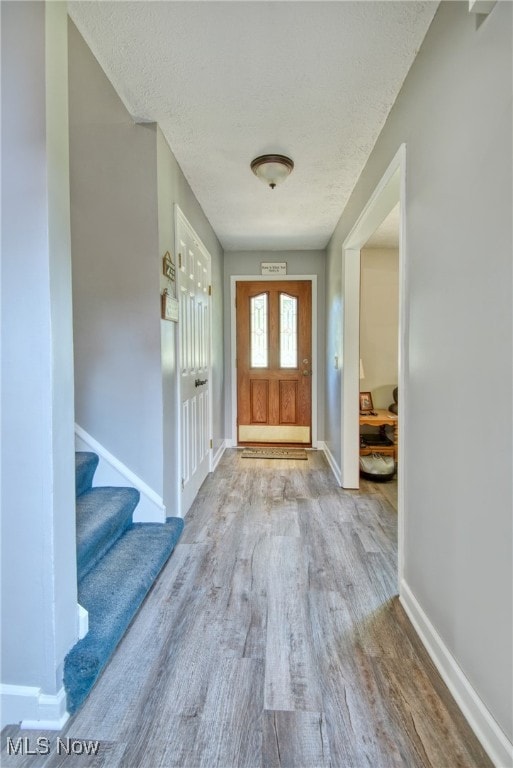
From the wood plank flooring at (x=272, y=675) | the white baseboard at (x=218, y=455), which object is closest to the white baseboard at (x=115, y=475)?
the wood plank flooring at (x=272, y=675)

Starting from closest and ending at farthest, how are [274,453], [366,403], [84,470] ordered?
[84,470], [366,403], [274,453]

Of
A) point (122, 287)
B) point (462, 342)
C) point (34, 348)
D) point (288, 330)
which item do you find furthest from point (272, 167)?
point (288, 330)

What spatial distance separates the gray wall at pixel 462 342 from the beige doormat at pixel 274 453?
104 inches

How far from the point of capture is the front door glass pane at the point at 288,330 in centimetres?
476

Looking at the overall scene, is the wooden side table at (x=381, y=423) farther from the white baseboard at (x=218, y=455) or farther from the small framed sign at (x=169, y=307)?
the small framed sign at (x=169, y=307)

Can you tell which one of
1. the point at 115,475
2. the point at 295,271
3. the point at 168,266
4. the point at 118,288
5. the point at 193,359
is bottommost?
the point at 115,475

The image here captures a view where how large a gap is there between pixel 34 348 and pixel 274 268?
389 centimetres

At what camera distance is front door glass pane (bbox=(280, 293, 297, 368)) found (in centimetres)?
476

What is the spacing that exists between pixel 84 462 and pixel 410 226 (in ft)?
6.59

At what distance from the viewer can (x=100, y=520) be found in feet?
6.17

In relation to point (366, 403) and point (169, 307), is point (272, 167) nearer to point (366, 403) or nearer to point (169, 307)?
point (169, 307)

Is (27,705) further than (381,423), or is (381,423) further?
(381,423)

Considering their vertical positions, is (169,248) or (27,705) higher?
(169,248)

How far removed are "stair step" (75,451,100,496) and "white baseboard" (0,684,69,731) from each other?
99 centimetres
